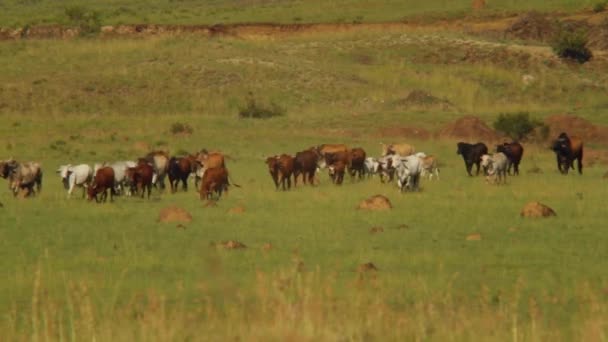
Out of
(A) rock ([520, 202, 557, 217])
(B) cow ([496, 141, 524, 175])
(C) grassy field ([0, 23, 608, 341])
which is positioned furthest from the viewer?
(B) cow ([496, 141, 524, 175])

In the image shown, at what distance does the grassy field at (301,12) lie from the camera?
295ft

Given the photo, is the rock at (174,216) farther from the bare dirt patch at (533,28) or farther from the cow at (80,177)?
the bare dirt patch at (533,28)

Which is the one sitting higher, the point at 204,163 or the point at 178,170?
A: the point at 204,163

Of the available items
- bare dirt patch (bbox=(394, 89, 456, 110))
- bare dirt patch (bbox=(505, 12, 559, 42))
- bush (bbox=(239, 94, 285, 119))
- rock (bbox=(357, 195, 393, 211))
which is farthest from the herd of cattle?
bare dirt patch (bbox=(505, 12, 559, 42))

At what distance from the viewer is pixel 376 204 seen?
24188 millimetres

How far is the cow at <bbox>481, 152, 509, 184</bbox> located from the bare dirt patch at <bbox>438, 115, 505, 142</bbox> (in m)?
14.3

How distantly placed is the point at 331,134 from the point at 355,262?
31.4m

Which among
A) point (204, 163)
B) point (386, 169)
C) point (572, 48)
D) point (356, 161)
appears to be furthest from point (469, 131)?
point (572, 48)

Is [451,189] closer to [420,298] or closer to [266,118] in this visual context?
[420,298]

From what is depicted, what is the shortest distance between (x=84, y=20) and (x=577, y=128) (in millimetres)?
52142

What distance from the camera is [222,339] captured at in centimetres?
1050

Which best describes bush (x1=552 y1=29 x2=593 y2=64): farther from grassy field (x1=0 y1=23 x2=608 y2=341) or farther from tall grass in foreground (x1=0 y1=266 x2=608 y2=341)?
tall grass in foreground (x1=0 y1=266 x2=608 y2=341)

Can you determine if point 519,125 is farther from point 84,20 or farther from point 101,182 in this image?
point 84,20

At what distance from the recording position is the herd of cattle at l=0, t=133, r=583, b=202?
27609mm
